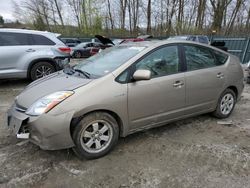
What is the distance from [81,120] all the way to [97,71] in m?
0.85

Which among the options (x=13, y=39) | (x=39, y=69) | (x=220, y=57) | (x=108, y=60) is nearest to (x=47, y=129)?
(x=108, y=60)

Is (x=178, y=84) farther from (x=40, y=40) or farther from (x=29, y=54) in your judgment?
(x=40, y=40)

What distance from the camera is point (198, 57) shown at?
386 cm

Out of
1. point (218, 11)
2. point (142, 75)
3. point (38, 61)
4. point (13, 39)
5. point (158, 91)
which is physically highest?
point (218, 11)

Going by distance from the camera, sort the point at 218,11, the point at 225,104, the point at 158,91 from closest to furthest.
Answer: the point at 158,91 < the point at 225,104 < the point at 218,11

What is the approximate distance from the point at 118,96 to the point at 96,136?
1.91 ft

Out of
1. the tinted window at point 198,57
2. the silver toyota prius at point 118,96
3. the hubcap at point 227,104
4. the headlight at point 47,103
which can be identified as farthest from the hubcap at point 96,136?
the hubcap at point 227,104

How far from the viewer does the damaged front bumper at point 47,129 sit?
2625 millimetres

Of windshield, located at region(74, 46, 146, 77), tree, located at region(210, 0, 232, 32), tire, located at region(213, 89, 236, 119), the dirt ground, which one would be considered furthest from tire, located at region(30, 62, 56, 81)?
tree, located at region(210, 0, 232, 32)

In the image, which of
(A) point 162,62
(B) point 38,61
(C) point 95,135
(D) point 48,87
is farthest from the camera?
(B) point 38,61

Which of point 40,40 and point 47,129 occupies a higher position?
point 40,40

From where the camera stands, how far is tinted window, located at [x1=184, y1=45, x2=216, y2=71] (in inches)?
146

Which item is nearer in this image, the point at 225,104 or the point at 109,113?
the point at 109,113

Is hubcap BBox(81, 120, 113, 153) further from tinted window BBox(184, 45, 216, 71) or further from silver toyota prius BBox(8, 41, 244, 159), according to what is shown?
tinted window BBox(184, 45, 216, 71)
